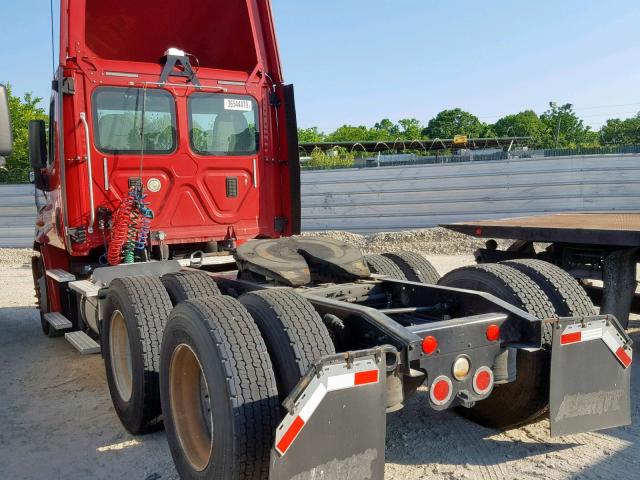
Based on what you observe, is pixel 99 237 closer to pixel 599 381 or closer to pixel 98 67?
pixel 98 67

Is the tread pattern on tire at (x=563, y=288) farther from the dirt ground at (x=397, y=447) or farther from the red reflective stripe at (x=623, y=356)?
the dirt ground at (x=397, y=447)

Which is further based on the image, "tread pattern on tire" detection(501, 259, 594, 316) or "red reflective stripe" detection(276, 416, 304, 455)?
"tread pattern on tire" detection(501, 259, 594, 316)

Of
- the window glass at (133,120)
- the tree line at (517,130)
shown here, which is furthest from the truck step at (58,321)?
the tree line at (517,130)

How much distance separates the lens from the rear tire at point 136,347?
4.00 metres

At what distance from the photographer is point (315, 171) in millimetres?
15258

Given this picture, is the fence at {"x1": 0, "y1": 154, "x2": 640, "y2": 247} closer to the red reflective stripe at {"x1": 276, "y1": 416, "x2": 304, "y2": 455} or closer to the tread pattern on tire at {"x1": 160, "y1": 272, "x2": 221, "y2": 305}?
the tread pattern on tire at {"x1": 160, "y1": 272, "x2": 221, "y2": 305}

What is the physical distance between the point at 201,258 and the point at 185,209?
548mm

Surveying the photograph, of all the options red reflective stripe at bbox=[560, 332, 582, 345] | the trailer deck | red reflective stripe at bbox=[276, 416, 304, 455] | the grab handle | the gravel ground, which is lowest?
the gravel ground

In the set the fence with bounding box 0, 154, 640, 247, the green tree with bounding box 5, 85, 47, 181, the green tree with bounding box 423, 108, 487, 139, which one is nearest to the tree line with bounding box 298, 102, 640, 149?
the green tree with bounding box 423, 108, 487, 139

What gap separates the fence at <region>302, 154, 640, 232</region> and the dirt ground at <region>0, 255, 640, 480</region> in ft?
29.1

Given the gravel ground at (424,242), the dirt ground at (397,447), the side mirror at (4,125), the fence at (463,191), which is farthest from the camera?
the gravel ground at (424,242)

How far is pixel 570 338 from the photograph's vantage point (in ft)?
10.4

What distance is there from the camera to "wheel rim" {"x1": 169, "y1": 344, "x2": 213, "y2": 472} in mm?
3354

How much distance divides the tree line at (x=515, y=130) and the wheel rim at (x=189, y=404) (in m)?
53.3
